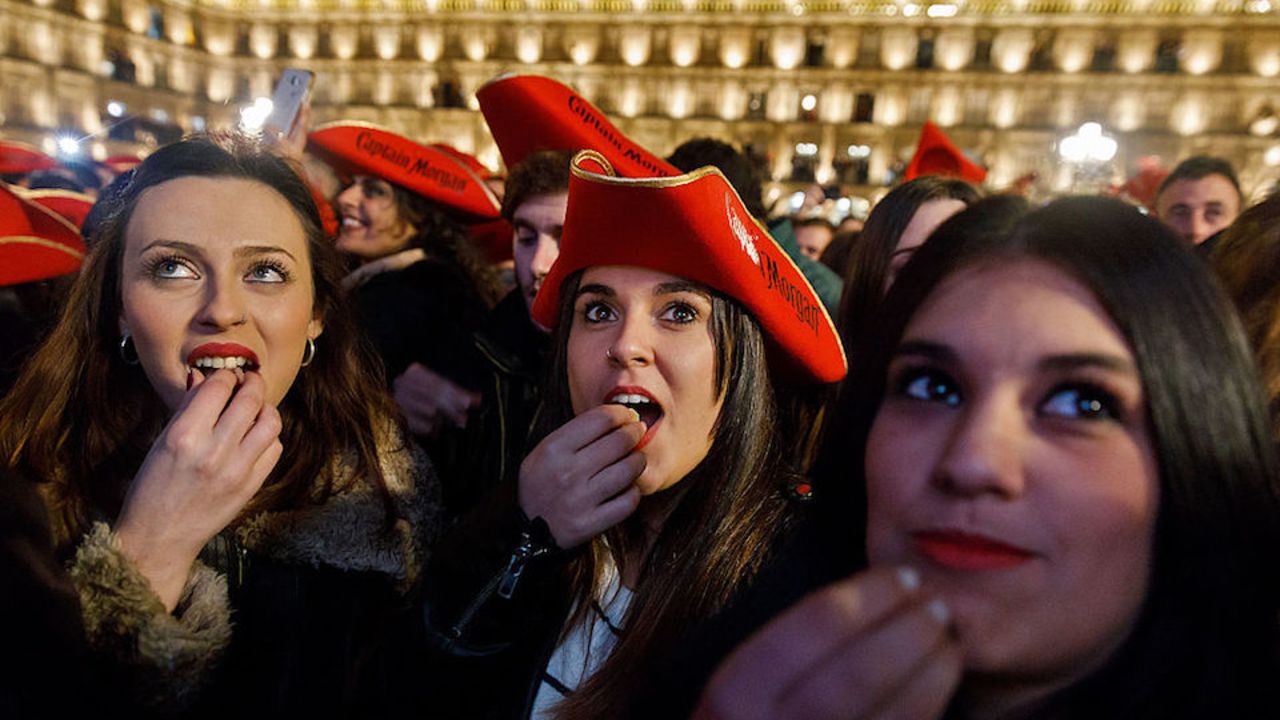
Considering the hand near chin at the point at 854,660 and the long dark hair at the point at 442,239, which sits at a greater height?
the long dark hair at the point at 442,239

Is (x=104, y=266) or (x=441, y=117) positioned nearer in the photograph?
(x=104, y=266)

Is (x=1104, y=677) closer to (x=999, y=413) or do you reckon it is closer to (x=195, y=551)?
(x=999, y=413)

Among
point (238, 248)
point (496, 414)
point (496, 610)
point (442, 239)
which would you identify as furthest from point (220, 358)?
point (442, 239)

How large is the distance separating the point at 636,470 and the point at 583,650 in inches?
19.2

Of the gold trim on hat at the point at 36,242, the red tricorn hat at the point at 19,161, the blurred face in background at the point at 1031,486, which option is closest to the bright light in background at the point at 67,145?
the red tricorn hat at the point at 19,161

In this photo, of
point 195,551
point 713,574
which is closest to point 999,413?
point 713,574

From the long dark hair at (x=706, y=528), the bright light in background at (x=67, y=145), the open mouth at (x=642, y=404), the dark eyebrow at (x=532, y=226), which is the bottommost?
the long dark hair at (x=706, y=528)

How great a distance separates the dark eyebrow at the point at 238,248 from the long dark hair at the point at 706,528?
2.39ft

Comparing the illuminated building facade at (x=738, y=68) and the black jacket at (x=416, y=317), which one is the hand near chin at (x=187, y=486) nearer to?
the black jacket at (x=416, y=317)

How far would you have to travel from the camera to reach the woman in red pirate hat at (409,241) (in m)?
3.46

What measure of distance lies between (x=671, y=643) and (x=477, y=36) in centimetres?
4030

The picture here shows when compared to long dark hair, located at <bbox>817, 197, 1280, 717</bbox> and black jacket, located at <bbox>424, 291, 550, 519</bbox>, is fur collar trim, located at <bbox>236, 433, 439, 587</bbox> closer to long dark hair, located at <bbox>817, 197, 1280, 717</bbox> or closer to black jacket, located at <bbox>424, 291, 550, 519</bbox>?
black jacket, located at <bbox>424, 291, 550, 519</bbox>

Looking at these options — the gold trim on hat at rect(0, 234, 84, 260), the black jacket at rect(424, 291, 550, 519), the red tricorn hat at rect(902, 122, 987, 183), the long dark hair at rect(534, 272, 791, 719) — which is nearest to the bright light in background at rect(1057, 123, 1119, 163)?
the red tricorn hat at rect(902, 122, 987, 183)

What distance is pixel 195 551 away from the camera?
59.3 inches
